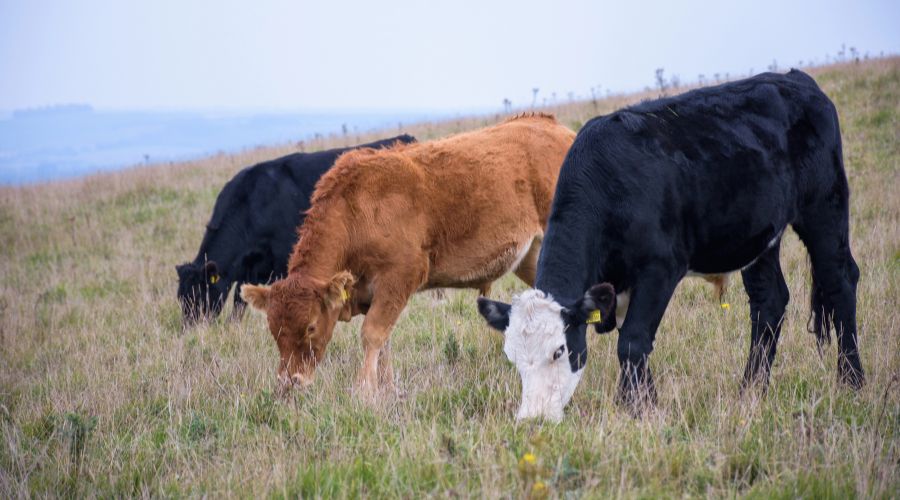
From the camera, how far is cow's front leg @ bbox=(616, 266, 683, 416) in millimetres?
4684

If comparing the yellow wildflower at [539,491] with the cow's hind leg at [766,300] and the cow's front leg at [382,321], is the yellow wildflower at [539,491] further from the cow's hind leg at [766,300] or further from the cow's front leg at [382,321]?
the cow's hind leg at [766,300]

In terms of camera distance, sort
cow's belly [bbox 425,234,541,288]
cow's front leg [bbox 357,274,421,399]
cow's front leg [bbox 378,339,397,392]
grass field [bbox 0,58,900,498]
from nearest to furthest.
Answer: grass field [bbox 0,58,900,498] → cow's front leg [bbox 357,274,421,399] → cow's front leg [bbox 378,339,397,392] → cow's belly [bbox 425,234,541,288]

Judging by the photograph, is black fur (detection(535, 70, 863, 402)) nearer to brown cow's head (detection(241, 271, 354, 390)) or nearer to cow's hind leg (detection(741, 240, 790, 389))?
cow's hind leg (detection(741, 240, 790, 389))

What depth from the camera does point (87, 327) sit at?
28.8 feet

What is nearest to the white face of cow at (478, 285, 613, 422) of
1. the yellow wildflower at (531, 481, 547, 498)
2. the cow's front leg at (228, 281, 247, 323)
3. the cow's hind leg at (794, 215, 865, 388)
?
the yellow wildflower at (531, 481, 547, 498)

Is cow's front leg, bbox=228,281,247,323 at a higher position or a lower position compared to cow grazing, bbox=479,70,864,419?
lower

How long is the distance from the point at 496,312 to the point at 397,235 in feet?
5.40

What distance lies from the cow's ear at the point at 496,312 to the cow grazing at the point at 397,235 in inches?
49.1

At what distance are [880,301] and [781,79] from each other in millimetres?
2169

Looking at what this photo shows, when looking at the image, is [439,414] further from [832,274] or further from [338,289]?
[832,274]

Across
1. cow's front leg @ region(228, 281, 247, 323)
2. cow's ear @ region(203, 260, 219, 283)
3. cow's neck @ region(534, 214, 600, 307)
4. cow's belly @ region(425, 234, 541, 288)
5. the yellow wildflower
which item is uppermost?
cow's neck @ region(534, 214, 600, 307)

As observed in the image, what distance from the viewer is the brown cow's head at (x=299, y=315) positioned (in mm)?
5422

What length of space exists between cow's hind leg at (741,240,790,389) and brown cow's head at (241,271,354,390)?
Answer: 3043 mm

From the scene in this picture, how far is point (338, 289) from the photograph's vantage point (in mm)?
5551
